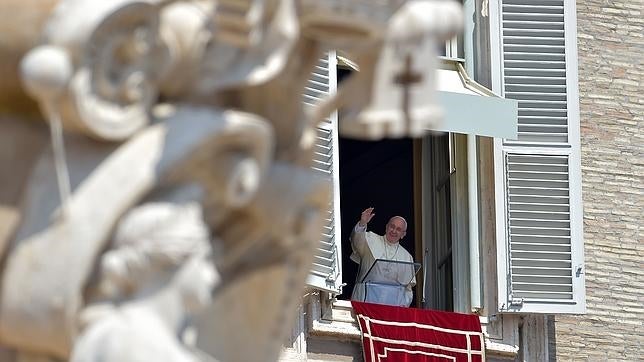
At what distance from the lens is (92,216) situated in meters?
3.88

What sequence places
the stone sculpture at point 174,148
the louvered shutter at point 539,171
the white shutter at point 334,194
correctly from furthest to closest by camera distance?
the louvered shutter at point 539,171
the white shutter at point 334,194
the stone sculpture at point 174,148

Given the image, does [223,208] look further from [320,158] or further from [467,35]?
[467,35]

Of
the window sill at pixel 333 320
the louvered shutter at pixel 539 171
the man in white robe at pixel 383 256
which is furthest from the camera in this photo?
the louvered shutter at pixel 539 171

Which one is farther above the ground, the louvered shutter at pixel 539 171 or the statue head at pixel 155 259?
the louvered shutter at pixel 539 171

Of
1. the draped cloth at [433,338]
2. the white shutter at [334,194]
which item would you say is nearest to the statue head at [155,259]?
the white shutter at [334,194]

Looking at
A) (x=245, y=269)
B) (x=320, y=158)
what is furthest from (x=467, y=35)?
(x=245, y=269)

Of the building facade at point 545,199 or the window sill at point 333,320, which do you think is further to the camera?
the building facade at point 545,199

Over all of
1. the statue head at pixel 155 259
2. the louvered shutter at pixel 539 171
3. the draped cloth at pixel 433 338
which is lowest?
the statue head at pixel 155 259

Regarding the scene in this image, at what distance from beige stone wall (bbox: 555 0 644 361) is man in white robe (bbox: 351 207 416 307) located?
A: 1523 mm

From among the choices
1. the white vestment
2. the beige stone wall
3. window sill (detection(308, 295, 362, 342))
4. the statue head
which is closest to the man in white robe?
the white vestment

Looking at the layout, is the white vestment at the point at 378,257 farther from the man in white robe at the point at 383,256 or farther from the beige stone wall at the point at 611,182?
the beige stone wall at the point at 611,182

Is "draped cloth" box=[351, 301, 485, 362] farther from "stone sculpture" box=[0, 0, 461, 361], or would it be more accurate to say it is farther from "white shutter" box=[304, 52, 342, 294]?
"stone sculpture" box=[0, 0, 461, 361]

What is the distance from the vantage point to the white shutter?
18.8 metres

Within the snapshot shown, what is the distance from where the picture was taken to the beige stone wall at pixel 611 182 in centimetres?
2044
